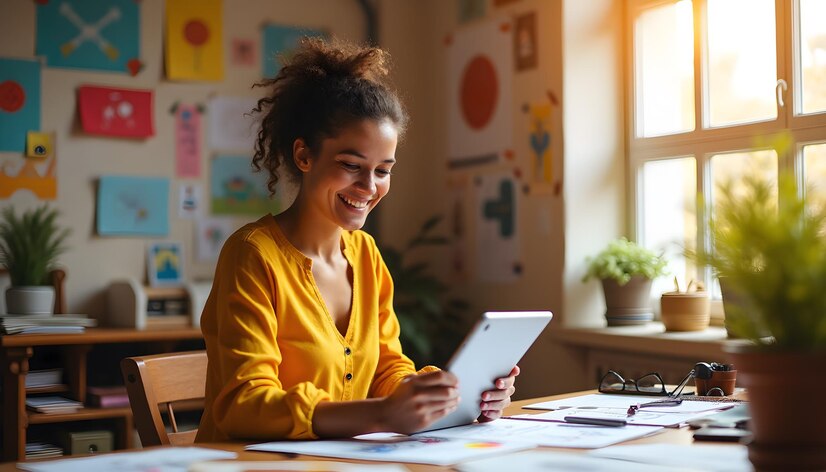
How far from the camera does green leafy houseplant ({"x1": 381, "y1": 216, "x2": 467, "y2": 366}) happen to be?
147 inches

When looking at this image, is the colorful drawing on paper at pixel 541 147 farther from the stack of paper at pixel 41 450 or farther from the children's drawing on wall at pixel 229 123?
the stack of paper at pixel 41 450

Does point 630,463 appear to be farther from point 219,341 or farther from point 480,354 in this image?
point 219,341

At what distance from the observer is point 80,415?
316 centimetres

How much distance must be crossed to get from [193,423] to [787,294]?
296 cm

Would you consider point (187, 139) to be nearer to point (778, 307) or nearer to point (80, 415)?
point (80, 415)

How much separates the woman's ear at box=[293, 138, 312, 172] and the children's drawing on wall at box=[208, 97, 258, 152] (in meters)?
2.13

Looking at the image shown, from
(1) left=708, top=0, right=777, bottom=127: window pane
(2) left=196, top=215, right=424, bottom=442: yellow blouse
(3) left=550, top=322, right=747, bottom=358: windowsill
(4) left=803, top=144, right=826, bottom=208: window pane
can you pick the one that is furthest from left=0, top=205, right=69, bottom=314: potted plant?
(4) left=803, top=144, right=826, bottom=208: window pane

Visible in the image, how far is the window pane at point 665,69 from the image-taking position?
135 inches

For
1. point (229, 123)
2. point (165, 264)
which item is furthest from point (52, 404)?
point (229, 123)

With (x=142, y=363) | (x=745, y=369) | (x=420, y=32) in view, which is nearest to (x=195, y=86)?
(x=420, y=32)

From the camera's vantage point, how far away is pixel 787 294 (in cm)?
95

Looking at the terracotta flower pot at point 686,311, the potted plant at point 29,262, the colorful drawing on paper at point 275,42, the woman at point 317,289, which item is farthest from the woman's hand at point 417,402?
the colorful drawing on paper at point 275,42

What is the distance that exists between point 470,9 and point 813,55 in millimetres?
1556

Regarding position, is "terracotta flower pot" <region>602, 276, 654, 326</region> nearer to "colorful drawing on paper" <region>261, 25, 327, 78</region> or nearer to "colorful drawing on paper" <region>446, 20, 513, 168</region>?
"colorful drawing on paper" <region>446, 20, 513, 168</region>
